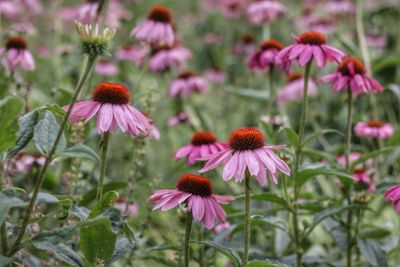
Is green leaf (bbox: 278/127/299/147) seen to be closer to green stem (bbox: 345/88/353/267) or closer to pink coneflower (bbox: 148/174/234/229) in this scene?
green stem (bbox: 345/88/353/267)

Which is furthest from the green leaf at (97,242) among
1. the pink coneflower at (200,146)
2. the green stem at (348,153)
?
→ the green stem at (348,153)

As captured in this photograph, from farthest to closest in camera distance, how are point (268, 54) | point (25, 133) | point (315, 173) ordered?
point (268, 54)
point (315, 173)
point (25, 133)

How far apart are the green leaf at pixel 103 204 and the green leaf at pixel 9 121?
192mm

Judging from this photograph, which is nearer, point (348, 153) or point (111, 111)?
point (111, 111)

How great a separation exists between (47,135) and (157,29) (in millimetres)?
1151

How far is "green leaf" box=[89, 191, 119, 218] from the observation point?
1148mm

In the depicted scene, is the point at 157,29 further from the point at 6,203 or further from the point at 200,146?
the point at 6,203

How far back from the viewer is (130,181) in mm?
1701

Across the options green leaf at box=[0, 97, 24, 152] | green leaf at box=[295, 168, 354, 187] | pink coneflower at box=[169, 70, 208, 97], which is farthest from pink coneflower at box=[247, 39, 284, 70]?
green leaf at box=[0, 97, 24, 152]

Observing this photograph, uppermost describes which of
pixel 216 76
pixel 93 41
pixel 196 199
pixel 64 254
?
pixel 216 76

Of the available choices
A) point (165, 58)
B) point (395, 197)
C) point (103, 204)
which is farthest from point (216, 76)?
point (103, 204)

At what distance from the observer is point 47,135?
120cm

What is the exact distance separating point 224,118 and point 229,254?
7.53 feet

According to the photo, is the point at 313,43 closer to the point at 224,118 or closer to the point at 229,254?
the point at 229,254
